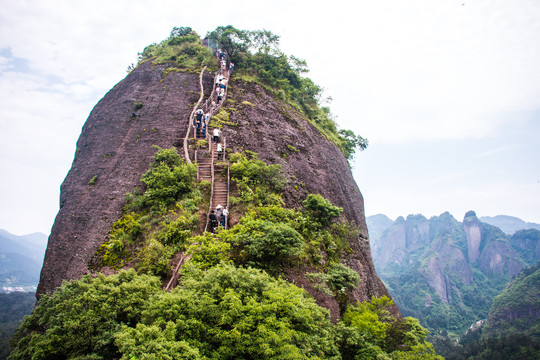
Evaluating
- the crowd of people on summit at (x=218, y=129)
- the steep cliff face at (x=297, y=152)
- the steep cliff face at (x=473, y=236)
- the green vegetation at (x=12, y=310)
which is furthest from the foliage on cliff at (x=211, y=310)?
the steep cliff face at (x=473, y=236)

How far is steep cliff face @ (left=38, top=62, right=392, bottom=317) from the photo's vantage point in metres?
12.8

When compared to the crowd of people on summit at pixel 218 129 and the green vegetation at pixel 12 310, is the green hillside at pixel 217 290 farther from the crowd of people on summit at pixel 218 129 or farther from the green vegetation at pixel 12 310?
the green vegetation at pixel 12 310

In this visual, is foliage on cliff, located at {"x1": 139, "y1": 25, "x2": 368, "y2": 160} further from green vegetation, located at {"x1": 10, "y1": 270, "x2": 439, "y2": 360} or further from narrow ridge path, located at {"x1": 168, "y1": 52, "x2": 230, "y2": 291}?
green vegetation, located at {"x1": 10, "y1": 270, "x2": 439, "y2": 360}

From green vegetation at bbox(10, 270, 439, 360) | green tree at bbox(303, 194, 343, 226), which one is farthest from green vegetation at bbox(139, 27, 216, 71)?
green vegetation at bbox(10, 270, 439, 360)

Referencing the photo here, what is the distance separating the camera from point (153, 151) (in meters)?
16.1

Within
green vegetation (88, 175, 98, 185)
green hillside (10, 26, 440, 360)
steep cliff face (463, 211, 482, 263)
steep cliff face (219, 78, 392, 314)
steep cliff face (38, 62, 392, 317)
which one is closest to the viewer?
green hillside (10, 26, 440, 360)

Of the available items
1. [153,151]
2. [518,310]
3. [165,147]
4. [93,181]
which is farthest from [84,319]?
[518,310]

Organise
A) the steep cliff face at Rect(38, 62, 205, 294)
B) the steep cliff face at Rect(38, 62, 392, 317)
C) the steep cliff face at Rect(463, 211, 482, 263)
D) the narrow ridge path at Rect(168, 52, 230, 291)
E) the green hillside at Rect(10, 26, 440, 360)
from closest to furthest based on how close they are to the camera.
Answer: the green hillside at Rect(10, 26, 440, 360) → the steep cliff face at Rect(38, 62, 205, 294) → the steep cliff face at Rect(38, 62, 392, 317) → the narrow ridge path at Rect(168, 52, 230, 291) → the steep cliff face at Rect(463, 211, 482, 263)

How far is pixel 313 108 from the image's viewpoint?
28.1m

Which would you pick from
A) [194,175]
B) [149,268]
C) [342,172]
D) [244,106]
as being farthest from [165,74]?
[149,268]

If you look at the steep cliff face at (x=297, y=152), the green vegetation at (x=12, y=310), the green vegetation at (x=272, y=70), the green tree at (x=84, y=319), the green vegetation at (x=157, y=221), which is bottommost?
the green vegetation at (x=12, y=310)

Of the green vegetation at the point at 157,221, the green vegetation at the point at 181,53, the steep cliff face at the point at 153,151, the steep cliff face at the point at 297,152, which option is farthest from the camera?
the green vegetation at the point at 181,53

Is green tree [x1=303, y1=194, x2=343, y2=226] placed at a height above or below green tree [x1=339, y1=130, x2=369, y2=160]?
below

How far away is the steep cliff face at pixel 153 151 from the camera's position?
1275cm
